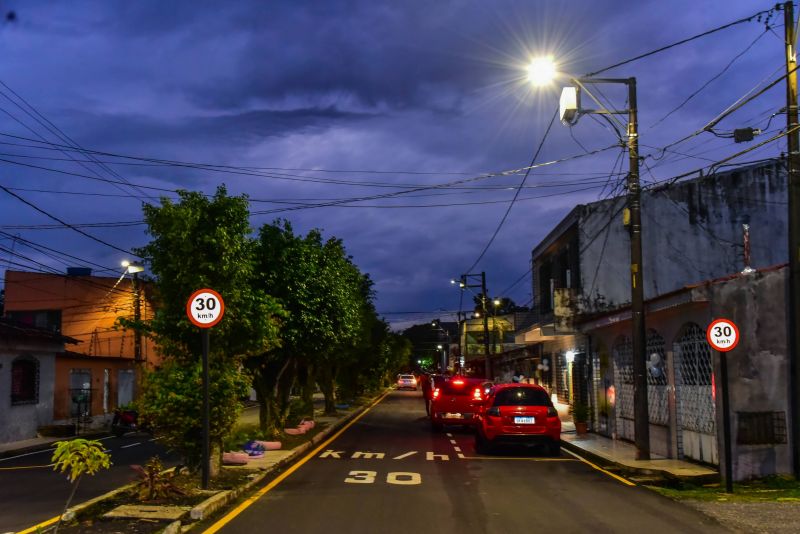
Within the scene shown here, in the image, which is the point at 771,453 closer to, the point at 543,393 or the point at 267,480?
the point at 543,393

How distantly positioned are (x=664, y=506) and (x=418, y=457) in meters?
7.62

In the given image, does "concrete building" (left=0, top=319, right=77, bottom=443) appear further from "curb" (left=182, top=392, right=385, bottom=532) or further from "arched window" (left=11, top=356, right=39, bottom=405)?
"curb" (left=182, top=392, right=385, bottom=532)

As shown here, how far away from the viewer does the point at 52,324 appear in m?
47.0

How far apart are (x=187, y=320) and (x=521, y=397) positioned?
891 cm

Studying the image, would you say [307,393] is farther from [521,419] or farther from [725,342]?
[725,342]

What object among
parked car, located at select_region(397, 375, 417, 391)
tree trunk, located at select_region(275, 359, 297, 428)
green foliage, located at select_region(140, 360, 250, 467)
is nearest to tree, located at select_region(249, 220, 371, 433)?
tree trunk, located at select_region(275, 359, 297, 428)

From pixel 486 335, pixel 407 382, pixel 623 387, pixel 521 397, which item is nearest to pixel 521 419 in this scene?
pixel 521 397

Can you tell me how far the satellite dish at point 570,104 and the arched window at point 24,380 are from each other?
835 inches

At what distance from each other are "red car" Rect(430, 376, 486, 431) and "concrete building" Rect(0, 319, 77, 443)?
1454 cm

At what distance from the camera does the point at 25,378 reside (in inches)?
1112

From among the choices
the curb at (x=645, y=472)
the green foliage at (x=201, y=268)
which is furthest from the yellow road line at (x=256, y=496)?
the curb at (x=645, y=472)

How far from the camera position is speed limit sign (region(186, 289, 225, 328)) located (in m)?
11.4

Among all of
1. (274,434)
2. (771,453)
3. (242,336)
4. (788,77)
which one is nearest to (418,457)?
(274,434)

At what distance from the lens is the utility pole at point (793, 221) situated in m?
13.4
